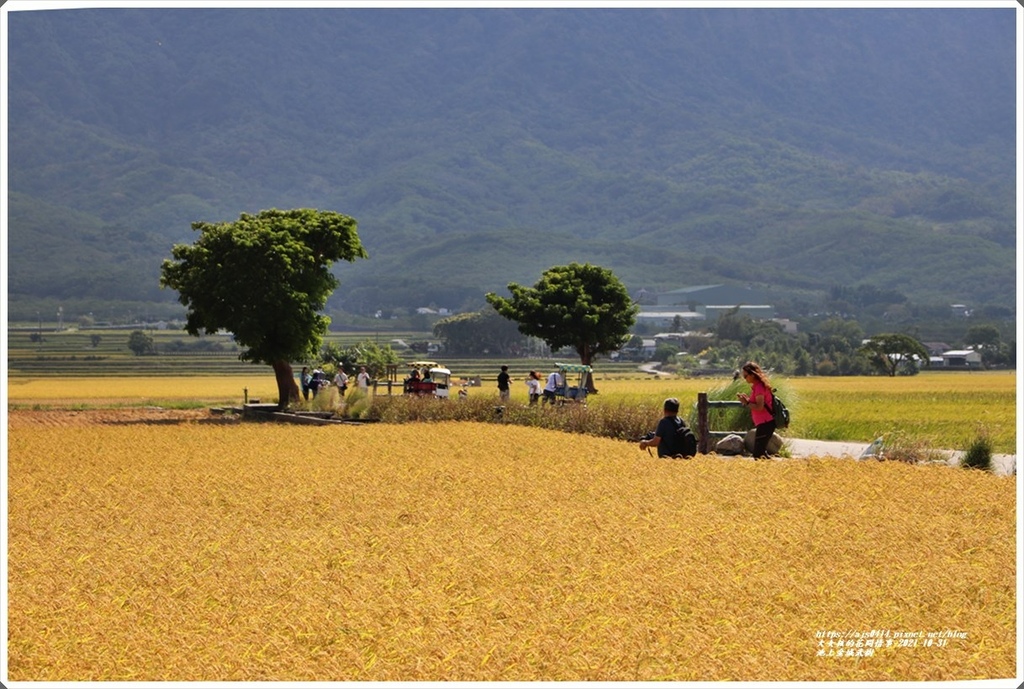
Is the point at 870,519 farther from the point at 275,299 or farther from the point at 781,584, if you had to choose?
the point at 275,299

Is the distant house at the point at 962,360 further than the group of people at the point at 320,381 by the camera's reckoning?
Yes

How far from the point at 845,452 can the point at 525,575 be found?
13.7 metres

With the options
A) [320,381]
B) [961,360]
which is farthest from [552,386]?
[961,360]

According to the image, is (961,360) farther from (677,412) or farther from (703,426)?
(677,412)

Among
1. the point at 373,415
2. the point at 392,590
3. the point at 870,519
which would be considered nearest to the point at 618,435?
the point at 373,415

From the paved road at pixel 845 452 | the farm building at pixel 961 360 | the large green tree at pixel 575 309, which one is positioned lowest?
the paved road at pixel 845 452

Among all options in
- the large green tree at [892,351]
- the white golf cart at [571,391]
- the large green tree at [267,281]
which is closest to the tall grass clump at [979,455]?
the white golf cart at [571,391]

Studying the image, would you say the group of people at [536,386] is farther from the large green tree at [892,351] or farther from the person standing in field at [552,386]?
the large green tree at [892,351]

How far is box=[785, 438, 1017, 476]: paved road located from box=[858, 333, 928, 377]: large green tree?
256 feet

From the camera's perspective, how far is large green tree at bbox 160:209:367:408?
4059 centimetres

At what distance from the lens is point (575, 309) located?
184 ft

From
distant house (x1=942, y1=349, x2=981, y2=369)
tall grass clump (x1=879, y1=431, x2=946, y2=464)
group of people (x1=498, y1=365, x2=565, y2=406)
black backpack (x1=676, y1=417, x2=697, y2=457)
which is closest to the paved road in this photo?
tall grass clump (x1=879, y1=431, x2=946, y2=464)

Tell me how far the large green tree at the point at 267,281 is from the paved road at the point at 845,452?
18228 mm

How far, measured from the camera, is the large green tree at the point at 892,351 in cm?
10350
